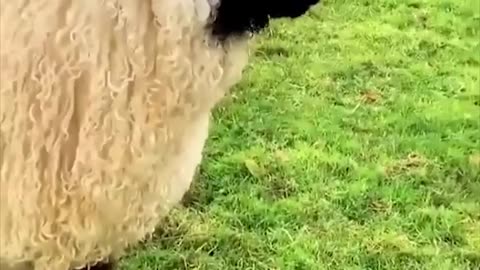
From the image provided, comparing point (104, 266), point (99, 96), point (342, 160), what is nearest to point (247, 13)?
point (99, 96)

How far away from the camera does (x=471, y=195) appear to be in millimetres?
3072

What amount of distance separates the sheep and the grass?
881 mm

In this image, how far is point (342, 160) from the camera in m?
3.19

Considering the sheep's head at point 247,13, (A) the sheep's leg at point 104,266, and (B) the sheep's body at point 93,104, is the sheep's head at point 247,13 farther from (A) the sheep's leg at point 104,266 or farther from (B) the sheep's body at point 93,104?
(A) the sheep's leg at point 104,266


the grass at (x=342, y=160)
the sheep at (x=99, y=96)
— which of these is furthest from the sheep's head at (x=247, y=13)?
the grass at (x=342, y=160)

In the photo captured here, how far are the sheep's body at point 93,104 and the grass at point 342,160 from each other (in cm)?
88

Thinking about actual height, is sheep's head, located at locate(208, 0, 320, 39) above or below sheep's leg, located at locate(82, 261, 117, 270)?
above

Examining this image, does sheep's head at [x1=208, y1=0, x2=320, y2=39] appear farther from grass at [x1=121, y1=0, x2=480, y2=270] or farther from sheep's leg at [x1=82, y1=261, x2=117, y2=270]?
grass at [x1=121, y1=0, x2=480, y2=270]

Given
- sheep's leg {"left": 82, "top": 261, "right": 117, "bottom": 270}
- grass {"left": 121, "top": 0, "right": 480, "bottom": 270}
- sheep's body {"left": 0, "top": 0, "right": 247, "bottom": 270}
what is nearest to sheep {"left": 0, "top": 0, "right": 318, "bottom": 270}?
sheep's body {"left": 0, "top": 0, "right": 247, "bottom": 270}

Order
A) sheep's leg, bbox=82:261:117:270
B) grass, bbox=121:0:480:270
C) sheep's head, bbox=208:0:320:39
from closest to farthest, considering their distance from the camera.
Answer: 1. sheep's head, bbox=208:0:320:39
2. sheep's leg, bbox=82:261:117:270
3. grass, bbox=121:0:480:270

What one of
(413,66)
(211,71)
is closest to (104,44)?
(211,71)

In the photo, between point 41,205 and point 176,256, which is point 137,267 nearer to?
point 176,256

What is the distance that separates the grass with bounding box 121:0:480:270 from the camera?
2758 millimetres

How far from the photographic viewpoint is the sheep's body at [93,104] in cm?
159
